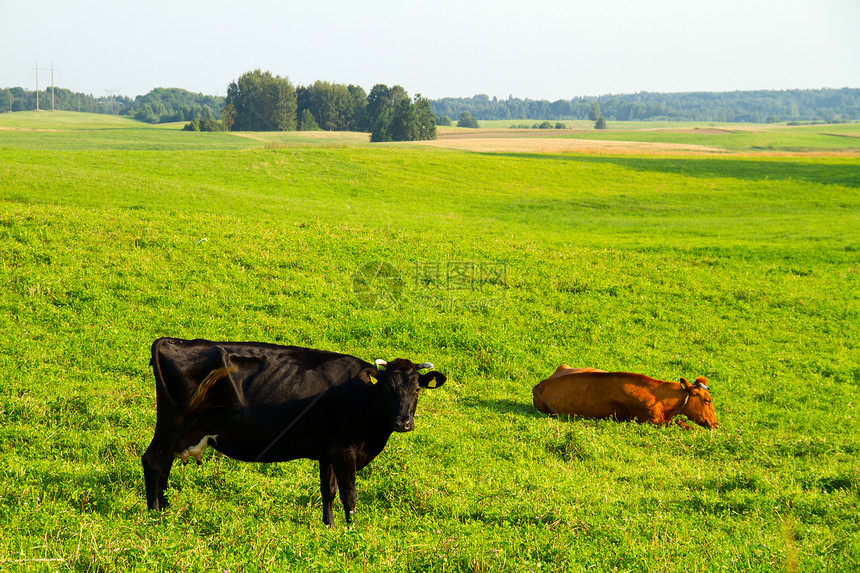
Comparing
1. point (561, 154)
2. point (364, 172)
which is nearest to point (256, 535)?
point (364, 172)

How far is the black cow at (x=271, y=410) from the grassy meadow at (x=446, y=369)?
1.82ft

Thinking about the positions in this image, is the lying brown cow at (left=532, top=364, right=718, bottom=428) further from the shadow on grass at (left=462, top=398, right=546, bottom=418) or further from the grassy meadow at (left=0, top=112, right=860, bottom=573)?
the grassy meadow at (left=0, top=112, right=860, bottom=573)

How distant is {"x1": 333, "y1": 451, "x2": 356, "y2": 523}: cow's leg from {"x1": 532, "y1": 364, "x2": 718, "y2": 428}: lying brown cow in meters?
6.61

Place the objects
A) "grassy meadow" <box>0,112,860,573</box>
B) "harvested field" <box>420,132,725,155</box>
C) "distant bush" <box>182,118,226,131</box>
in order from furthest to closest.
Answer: "distant bush" <box>182,118,226,131</box>, "harvested field" <box>420,132,725,155</box>, "grassy meadow" <box>0,112,860,573</box>

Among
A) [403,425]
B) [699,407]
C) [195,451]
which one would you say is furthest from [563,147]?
[195,451]

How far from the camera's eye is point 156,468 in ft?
24.4

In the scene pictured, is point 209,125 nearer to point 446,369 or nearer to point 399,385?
point 446,369

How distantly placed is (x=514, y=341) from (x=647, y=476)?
7956 millimetres

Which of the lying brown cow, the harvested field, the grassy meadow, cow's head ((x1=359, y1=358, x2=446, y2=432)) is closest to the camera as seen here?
the grassy meadow

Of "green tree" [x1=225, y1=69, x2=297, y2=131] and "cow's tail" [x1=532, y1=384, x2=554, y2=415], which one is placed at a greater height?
"green tree" [x1=225, y1=69, x2=297, y2=131]

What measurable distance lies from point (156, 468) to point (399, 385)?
2788mm

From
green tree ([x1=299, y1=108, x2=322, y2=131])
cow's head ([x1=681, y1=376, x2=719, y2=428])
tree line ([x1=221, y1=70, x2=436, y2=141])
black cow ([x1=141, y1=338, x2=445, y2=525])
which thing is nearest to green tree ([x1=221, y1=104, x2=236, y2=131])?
tree line ([x1=221, y1=70, x2=436, y2=141])

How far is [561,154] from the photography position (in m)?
77.8

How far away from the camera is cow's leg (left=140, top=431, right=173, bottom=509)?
744 centimetres
